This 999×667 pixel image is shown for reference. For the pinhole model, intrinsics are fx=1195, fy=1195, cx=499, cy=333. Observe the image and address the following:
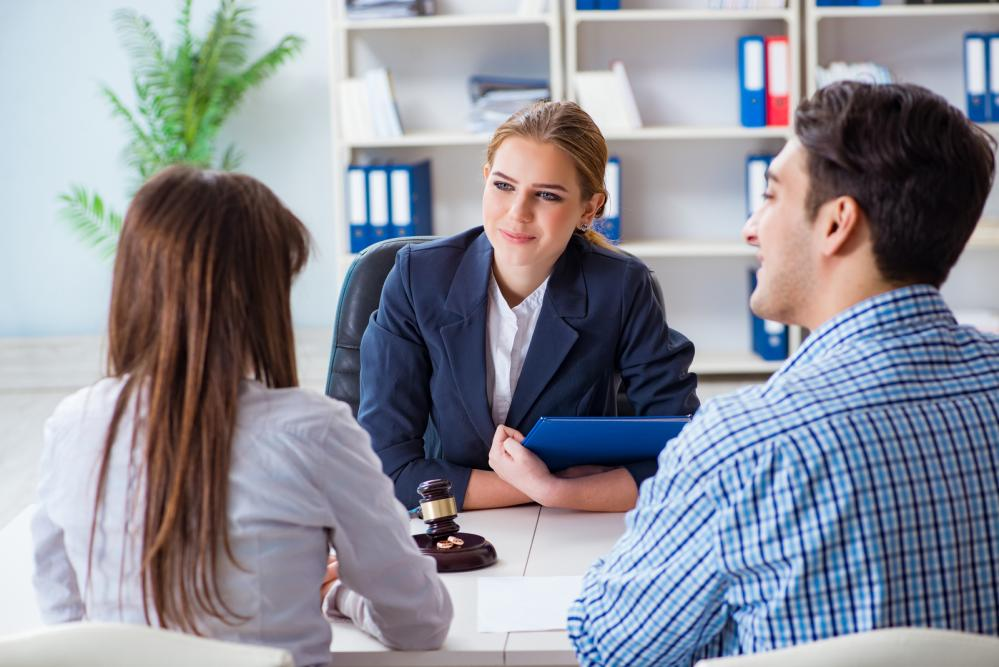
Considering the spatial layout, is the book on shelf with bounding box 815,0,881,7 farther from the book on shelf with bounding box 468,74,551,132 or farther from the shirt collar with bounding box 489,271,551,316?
the shirt collar with bounding box 489,271,551,316

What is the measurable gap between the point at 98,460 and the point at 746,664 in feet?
2.07

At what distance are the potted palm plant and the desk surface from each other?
10.6 feet

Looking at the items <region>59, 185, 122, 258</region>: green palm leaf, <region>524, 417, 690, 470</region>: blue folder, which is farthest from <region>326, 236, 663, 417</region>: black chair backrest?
<region>59, 185, 122, 258</region>: green palm leaf

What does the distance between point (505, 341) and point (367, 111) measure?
9.42 feet

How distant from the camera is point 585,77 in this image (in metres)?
4.59

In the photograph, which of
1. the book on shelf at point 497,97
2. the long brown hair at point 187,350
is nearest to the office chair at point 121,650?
the long brown hair at point 187,350

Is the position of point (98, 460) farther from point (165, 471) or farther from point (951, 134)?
point (951, 134)

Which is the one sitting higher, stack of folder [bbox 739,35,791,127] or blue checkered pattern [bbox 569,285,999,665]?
stack of folder [bbox 739,35,791,127]

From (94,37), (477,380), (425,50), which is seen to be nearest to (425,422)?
(477,380)

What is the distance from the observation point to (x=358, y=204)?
4.57 meters

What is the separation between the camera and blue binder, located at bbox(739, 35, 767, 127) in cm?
454

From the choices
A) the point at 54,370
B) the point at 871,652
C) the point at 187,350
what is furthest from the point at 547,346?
the point at 54,370

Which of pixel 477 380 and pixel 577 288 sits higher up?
pixel 577 288

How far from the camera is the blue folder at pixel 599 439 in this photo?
1606 millimetres
